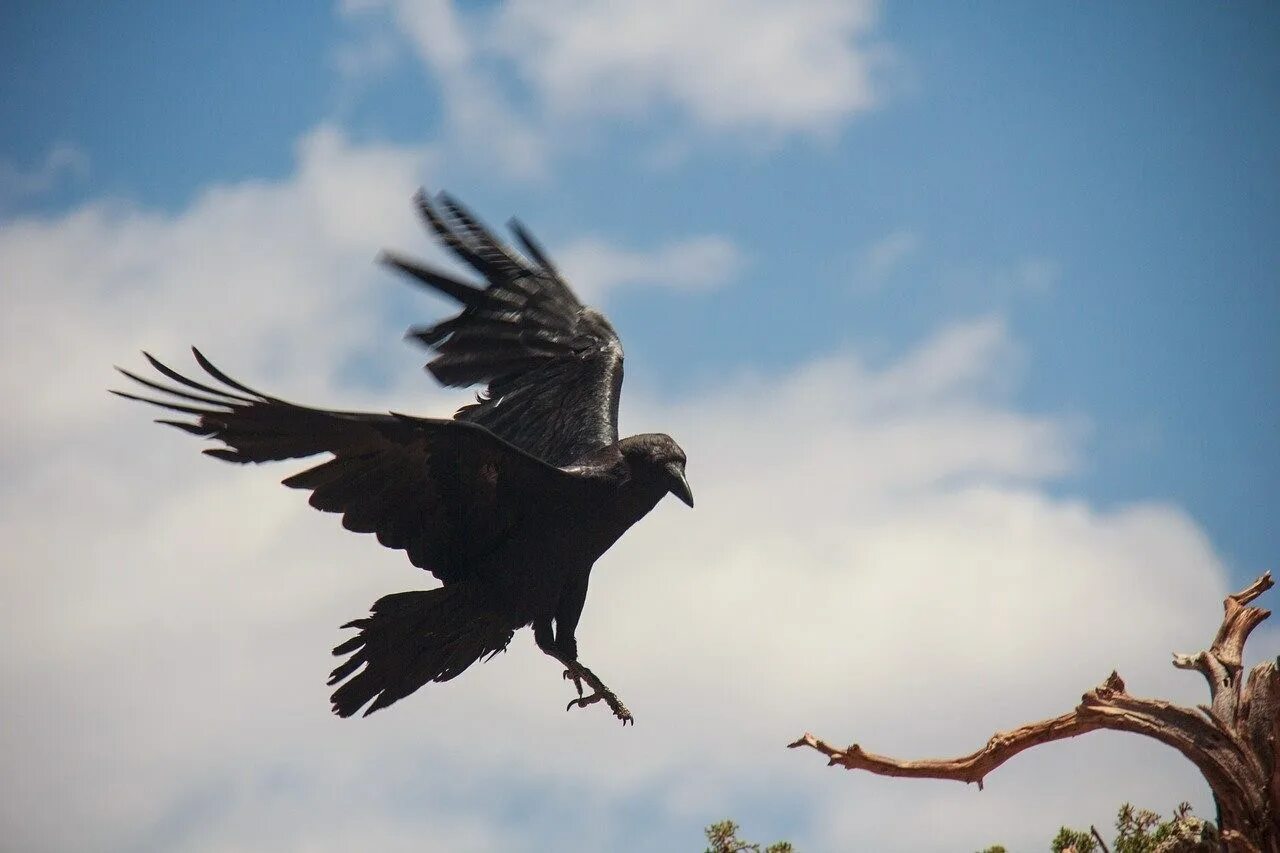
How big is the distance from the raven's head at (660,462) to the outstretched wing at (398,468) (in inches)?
12.8

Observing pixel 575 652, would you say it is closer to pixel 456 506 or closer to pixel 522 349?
pixel 456 506

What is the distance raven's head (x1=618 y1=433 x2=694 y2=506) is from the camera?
23.5ft

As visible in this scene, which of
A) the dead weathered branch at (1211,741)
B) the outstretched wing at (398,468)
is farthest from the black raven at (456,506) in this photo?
the dead weathered branch at (1211,741)

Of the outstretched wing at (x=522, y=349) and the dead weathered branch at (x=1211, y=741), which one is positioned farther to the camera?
the outstretched wing at (x=522, y=349)

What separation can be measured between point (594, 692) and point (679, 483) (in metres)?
1.16

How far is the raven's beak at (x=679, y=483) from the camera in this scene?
7.16m

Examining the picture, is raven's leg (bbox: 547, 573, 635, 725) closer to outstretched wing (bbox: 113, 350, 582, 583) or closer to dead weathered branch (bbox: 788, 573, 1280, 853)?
outstretched wing (bbox: 113, 350, 582, 583)

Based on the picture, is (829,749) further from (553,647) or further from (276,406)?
(276,406)

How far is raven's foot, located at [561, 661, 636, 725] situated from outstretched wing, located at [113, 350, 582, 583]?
77cm

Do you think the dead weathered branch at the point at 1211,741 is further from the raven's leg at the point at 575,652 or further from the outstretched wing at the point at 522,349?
the outstretched wing at the point at 522,349

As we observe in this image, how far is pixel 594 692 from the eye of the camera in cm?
729

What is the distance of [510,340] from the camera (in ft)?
28.2

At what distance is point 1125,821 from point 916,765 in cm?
132

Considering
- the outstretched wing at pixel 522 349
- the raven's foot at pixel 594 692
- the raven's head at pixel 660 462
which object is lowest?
the raven's foot at pixel 594 692
